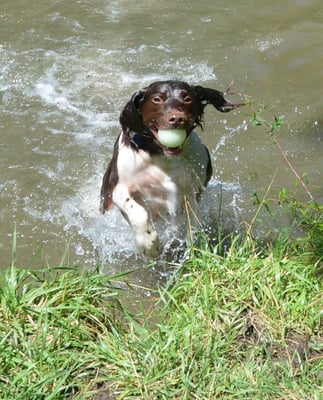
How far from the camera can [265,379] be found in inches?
120

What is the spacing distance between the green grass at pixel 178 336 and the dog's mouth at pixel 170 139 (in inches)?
34.2

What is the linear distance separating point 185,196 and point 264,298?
157 centimetres

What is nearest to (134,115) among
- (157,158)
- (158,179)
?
(157,158)

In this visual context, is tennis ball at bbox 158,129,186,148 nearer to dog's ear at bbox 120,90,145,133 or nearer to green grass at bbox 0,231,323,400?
dog's ear at bbox 120,90,145,133

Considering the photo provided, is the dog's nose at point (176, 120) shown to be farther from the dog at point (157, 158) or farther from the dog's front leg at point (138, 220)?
the dog's front leg at point (138, 220)

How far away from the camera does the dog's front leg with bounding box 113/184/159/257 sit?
15.8 ft

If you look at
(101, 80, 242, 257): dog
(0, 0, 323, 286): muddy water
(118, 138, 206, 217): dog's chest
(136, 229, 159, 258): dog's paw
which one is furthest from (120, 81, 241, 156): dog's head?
(0, 0, 323, 286): muddy water

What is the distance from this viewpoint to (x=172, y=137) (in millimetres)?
4379

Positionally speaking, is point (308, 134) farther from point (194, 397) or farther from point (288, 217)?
point (194, 397)

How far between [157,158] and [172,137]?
1.29ft

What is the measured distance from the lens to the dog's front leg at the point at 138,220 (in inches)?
189

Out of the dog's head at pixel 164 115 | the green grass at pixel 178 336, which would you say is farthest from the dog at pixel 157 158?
the green grass at pixel 178 336

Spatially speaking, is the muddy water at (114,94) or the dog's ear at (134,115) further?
the muddy water at (114,94)

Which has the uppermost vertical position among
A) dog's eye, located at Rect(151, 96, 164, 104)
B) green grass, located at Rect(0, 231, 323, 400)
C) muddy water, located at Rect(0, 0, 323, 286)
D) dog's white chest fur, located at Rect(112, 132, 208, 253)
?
dog's eye, located at Rect(151, 96, 164, 104)
